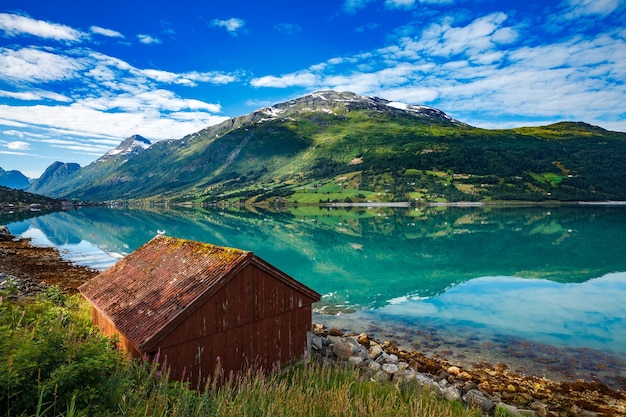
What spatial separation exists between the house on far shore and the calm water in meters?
12.3

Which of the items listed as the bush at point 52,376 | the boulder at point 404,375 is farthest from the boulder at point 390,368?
the bush at point 52,376

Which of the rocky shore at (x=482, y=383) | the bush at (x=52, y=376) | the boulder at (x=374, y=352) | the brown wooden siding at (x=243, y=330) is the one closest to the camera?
the bush at (x=52, y=376)

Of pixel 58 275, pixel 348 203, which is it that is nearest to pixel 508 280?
pixel 58 275

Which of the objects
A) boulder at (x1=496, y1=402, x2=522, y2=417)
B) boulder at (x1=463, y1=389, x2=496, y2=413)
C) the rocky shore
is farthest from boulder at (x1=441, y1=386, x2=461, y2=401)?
boulder at (x1=496, y1=402, x2=522, y2=417)

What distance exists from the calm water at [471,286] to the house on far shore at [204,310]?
1226 centimetres

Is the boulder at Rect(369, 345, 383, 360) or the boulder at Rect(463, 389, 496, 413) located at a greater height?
the boulder at Rect(463, 389, 496, 413)

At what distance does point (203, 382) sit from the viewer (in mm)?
11508

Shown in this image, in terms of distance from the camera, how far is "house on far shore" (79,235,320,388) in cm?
1109

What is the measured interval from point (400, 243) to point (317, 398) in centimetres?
6534

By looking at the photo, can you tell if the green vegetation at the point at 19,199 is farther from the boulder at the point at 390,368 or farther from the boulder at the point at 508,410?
the boulder at the point at 508,410

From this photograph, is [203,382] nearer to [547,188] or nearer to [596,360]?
[596,360]

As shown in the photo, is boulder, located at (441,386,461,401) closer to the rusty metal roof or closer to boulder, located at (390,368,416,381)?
boulder, located at (390,368,416,381)

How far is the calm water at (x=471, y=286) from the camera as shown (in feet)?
74.3

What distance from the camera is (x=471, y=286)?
39438 mm
